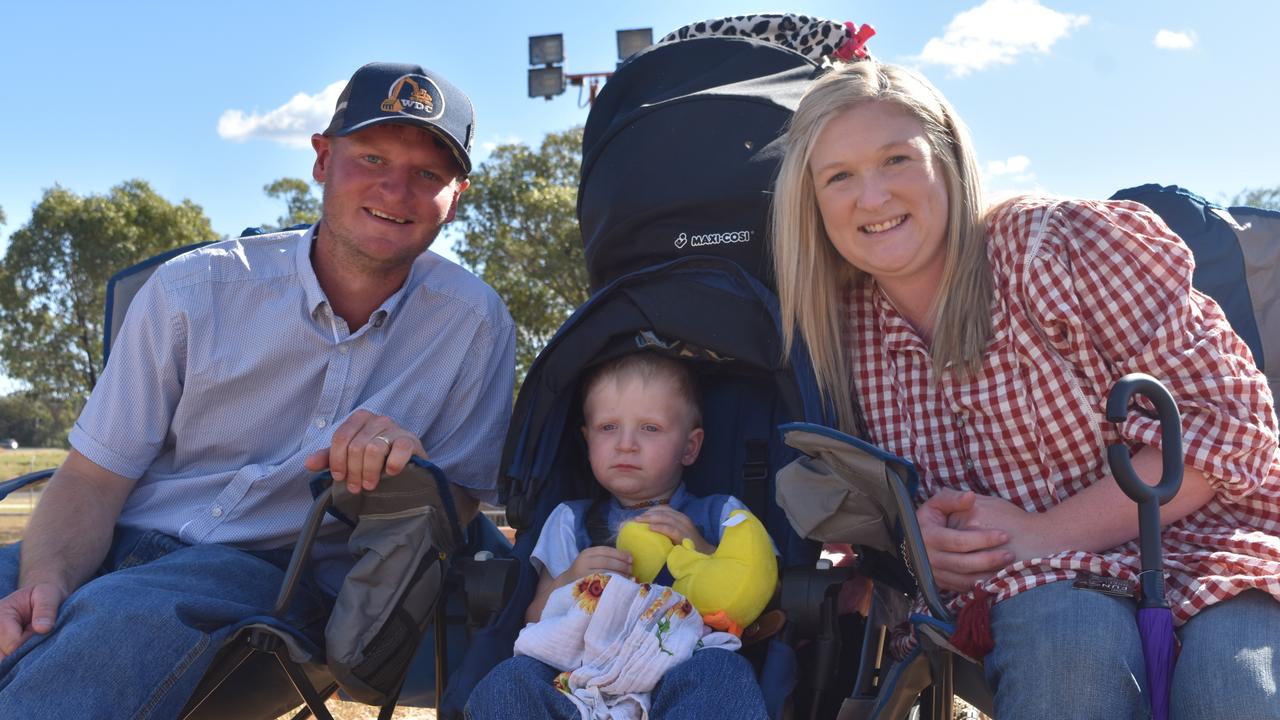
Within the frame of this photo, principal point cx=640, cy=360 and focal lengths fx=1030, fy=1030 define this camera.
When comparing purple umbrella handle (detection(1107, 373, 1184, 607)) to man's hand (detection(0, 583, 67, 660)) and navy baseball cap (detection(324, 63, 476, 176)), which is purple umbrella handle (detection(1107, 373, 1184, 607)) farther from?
man's hand (detection(0, 583, 67, 660))

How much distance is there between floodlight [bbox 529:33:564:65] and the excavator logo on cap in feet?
44.8

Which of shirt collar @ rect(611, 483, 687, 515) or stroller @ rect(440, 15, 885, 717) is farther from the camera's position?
shirt collar @ rect(611, 483, 687, 515)

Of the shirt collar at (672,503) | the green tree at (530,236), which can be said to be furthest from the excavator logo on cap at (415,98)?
the green tree at (530,236)

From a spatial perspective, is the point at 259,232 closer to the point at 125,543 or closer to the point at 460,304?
the point at 460,304

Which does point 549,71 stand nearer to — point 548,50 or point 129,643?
point 548,50

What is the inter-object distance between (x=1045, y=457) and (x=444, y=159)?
2.09 metres

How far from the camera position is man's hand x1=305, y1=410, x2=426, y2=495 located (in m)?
2.78

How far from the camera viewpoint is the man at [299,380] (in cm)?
296

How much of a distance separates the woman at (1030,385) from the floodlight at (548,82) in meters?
14.1

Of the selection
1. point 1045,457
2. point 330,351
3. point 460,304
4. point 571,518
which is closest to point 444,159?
point 460,304

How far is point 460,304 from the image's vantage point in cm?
345

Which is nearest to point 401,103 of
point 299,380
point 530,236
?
point 299,380

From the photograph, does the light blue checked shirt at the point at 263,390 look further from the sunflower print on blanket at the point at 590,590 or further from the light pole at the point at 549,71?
the light pole at the point at 549,71

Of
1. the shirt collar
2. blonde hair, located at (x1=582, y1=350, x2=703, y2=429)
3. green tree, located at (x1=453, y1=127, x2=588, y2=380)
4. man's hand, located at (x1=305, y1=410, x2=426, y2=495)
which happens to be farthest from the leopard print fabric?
green tree, located at (x1=453, y1=127, x2=588, y2=380)
